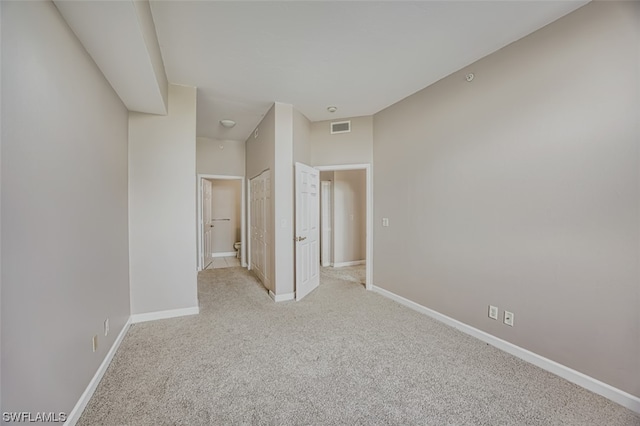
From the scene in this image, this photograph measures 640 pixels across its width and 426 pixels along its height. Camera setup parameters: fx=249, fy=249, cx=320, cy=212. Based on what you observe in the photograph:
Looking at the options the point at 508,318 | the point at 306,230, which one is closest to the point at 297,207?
the point at 306,230

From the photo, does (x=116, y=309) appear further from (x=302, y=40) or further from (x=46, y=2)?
(x=302, y=40)

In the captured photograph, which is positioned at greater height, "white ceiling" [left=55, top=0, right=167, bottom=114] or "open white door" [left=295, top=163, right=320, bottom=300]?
"white ceiling" [left=55, top=0, right=167, bottom=114]

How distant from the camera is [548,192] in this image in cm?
197

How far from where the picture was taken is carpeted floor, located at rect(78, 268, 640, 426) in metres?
1.55

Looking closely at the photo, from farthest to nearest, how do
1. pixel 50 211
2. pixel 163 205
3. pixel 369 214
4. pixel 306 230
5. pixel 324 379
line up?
pixel 369 214 → pixel 306 230 → pixel 163 205 → pixel 324 379 → pixel 50 211

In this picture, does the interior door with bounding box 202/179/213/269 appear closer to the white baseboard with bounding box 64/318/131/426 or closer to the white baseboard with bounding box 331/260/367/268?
the white baseboard with bounding box 331/260/367/268

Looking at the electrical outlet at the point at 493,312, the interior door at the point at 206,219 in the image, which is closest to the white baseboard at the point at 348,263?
the interior door at the point at 206,219

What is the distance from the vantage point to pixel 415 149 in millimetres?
3160

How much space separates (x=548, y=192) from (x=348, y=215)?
3.83 metres

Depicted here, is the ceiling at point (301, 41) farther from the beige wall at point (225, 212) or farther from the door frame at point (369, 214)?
the beige wall at point (225, 212)

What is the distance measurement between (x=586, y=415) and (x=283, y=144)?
144 inches

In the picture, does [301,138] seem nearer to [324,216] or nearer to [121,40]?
[324,216]

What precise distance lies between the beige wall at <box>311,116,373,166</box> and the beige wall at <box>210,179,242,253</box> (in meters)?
3.47

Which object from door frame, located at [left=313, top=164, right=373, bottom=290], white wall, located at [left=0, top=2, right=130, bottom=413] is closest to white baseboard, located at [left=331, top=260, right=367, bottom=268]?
door frame, located at [left=313, top=164, right=373, bottom=290]
